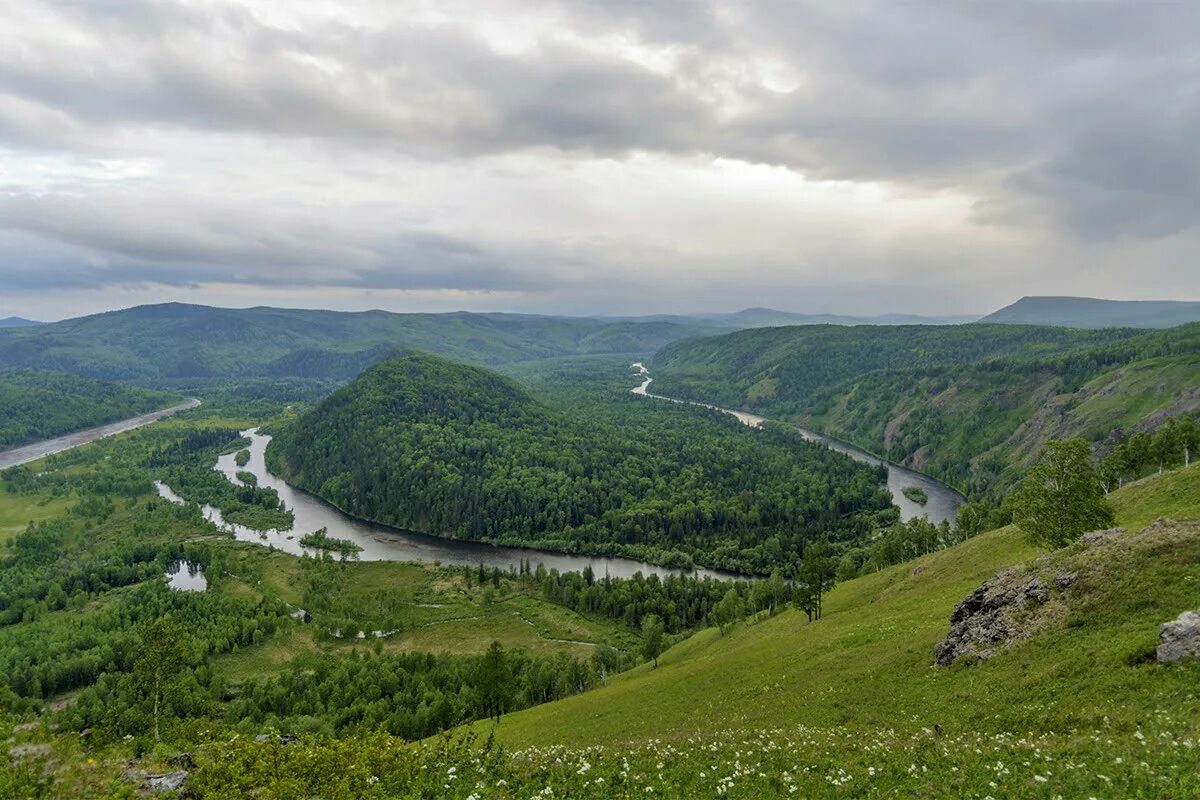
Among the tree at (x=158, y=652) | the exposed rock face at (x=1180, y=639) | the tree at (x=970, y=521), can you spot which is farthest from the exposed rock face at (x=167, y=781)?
the tree at (x=970, y=521)

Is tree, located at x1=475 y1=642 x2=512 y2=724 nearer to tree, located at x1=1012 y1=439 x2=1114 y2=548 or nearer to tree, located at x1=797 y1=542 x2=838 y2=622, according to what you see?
tree, located at x1=797 y1=542 x2=838 y2=622

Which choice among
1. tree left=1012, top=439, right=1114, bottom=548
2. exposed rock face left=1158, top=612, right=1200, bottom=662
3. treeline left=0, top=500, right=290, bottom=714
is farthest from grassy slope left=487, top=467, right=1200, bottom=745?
treeline left=0, top=500, right=290, bottom=714

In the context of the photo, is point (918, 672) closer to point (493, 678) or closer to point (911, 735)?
point (911, 735)

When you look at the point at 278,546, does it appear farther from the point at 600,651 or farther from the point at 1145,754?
the point at 1145,754

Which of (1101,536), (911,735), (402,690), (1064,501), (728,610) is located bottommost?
(402,690)

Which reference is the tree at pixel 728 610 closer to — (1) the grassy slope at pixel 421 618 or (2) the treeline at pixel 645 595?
(2) the treeline at pixel 645 595

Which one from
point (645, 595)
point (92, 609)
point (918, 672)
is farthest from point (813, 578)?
point (92, 609)

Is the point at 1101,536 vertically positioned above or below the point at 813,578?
above
